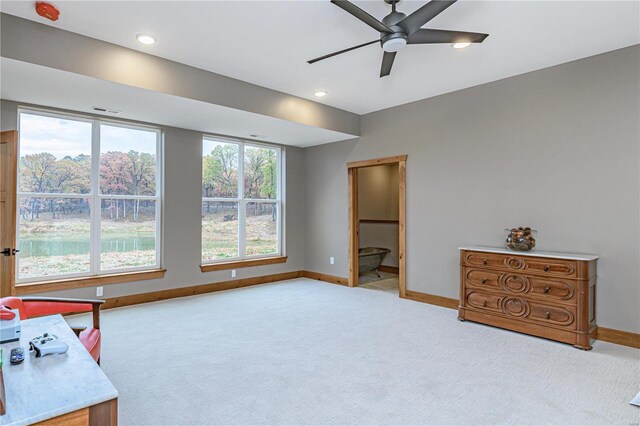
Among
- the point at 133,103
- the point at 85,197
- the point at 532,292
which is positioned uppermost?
the point at 133,103

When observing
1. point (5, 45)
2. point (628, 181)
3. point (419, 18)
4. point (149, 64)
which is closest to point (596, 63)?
point (628, 181)

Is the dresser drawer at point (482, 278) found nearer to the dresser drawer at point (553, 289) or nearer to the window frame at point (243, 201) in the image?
the dresser drawer at point (553, 289)

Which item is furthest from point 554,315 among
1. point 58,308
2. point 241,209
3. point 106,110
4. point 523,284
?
point 106,110

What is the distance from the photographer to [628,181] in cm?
333

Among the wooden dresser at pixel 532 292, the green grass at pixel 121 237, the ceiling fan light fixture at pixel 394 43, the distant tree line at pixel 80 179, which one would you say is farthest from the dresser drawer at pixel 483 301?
the distant tree line at pixel 80 179

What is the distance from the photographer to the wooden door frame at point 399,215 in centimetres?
512

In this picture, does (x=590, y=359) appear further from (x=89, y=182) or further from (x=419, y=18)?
(x=89, y=182)

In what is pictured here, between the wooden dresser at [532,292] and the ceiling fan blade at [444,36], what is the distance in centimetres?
215

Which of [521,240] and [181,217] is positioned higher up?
[181,217]

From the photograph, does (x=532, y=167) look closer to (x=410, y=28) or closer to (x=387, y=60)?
(x=387, y=60)

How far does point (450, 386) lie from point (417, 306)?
86.1 inches

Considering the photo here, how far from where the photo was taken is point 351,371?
107 inches

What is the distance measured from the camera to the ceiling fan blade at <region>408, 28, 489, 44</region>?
256 cm

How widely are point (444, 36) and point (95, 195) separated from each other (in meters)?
4.32
